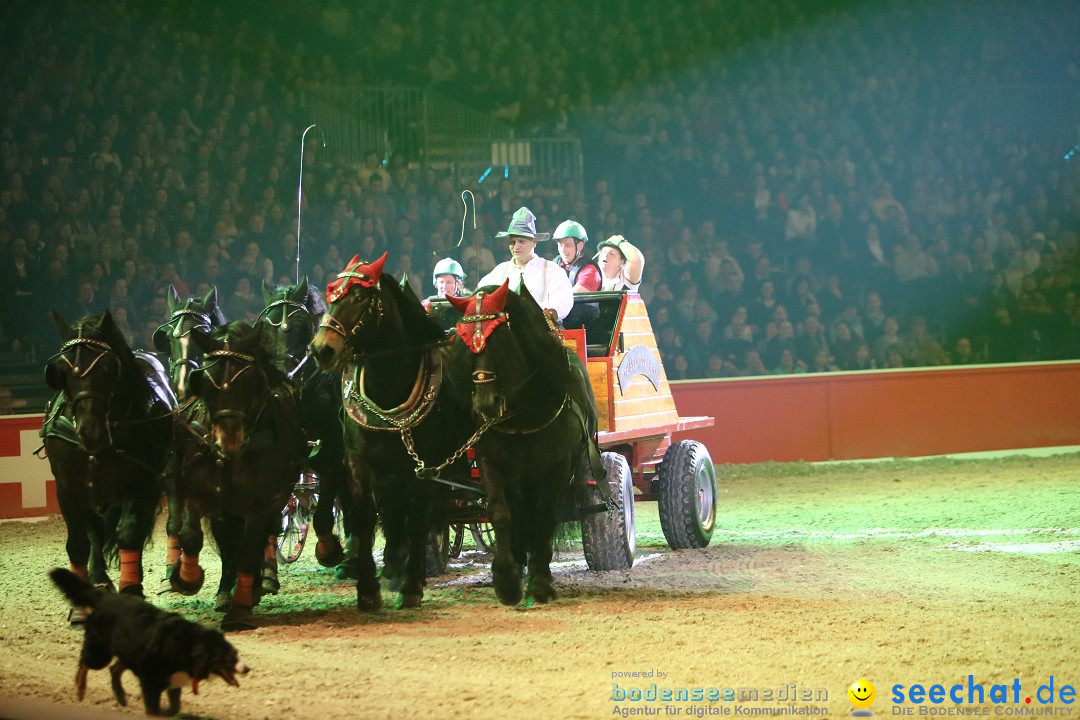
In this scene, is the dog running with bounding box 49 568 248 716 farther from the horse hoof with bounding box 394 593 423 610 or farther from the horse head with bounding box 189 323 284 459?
the horse hoof with bounding box 394 593 423 610

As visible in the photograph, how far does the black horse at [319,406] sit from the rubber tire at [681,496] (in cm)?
262

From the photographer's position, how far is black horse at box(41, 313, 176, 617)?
6910 millimetres

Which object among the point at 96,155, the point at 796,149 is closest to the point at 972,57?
the point at 796,149

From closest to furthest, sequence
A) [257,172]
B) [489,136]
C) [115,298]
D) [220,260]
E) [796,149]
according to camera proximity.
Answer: [115,298], [220,260], [257,172], [489,136], [796,149]

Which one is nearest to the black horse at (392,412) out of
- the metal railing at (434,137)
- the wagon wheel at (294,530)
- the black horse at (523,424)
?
the black horse at (523,424)

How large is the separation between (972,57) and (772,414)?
10257 mm

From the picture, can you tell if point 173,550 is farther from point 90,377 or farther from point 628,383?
point 628,383

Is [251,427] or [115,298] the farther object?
[115,298]

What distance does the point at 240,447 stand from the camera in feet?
22.5

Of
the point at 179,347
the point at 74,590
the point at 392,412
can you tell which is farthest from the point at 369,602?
the point at 74,590

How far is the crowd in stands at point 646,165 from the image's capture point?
15781 mm

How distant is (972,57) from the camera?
72.5ft

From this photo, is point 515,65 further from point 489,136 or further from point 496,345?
point 496,345

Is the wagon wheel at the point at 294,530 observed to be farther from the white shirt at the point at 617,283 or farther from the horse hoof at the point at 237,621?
the white shirt at the point at 617,283
